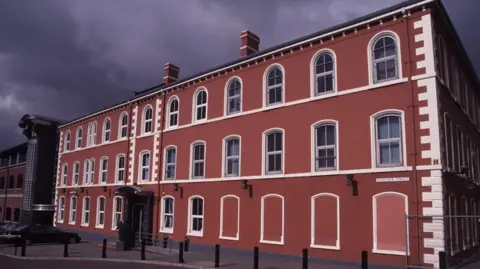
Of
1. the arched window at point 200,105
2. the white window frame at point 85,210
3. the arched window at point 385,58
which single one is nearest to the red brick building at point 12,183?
the white window frame at point 85,210

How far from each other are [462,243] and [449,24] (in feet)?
29.1

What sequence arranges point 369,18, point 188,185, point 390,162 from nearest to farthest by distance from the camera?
point 390,162 → point 369,18 → point 188,185

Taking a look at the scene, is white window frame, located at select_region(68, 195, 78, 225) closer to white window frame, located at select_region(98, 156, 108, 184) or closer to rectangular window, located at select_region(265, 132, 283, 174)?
white window frame, located at select_region(98, 156, 108, 184)

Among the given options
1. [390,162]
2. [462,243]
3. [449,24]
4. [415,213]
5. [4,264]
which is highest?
[449,24]

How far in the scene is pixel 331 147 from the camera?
58.4 ft

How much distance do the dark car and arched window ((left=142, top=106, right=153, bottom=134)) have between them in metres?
8.42

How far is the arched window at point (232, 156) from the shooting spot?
21859mm

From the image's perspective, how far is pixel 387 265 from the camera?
15.2 metres

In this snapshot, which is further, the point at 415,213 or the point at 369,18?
the point at 369,18

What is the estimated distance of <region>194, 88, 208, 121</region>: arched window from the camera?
24.5 metres

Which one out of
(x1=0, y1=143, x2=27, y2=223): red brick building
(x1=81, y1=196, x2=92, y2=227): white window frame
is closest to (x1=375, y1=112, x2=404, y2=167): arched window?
(x1=81, y1=196, x2=92, y2=227): white window frame

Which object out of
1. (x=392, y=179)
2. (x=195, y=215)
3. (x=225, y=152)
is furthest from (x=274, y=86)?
(x=195, y=215)

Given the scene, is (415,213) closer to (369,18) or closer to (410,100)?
(410,100)

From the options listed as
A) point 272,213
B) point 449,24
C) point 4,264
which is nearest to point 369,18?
point 449,24
